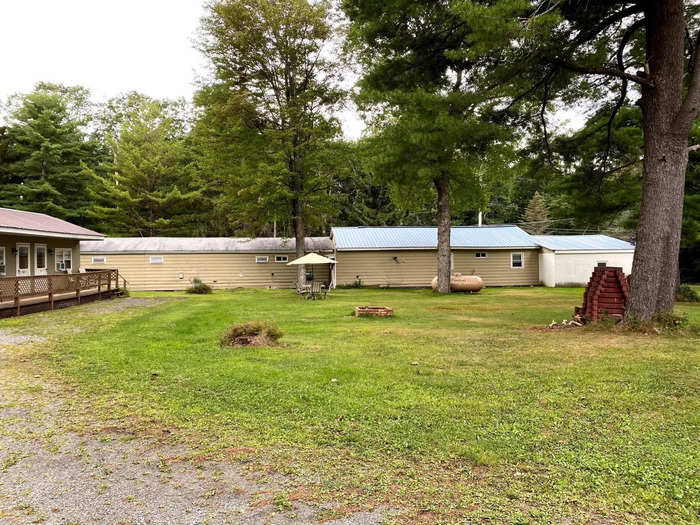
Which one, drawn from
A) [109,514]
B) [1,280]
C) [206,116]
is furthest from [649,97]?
[206,116]

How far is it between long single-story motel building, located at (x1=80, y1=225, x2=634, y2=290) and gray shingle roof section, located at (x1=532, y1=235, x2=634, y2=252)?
2.2 inches

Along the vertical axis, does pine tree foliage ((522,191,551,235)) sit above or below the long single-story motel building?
above

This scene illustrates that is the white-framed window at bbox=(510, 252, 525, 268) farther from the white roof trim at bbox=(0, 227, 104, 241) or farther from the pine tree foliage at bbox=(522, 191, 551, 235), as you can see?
the pine tree foliage at bbox=(522, 191, 551, 235)

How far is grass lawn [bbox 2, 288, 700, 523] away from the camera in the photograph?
9.14 ft

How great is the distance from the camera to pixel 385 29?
963cm

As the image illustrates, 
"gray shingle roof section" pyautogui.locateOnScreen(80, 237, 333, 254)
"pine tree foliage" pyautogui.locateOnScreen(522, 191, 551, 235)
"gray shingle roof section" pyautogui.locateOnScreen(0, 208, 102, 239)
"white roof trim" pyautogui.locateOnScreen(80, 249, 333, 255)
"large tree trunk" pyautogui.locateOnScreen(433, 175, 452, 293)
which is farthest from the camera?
"pine tree foliage" pyautogui.locateOnScreen(522, 191, 551, 235)

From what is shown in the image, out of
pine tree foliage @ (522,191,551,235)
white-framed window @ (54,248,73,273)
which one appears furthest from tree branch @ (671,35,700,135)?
pine tree foliage @ (522,191,551,235)

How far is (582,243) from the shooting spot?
25.1 metres

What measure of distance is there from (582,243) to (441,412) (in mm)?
24551

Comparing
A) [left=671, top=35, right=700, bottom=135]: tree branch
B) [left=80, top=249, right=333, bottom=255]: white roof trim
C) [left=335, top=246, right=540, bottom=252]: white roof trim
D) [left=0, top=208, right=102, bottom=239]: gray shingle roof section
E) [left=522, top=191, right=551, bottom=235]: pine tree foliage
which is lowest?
[left=80, top=249, right=333, bottom=255]: white roof trim

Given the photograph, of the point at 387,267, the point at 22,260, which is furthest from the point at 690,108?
the point at 22,260

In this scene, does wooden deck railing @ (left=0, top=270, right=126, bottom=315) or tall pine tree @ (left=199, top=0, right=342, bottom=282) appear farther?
tall pine tree @ (left=199, top=0, right=342, bottom=282)

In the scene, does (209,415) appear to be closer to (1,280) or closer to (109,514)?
(109,514)

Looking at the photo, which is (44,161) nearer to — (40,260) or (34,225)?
(40,260)
